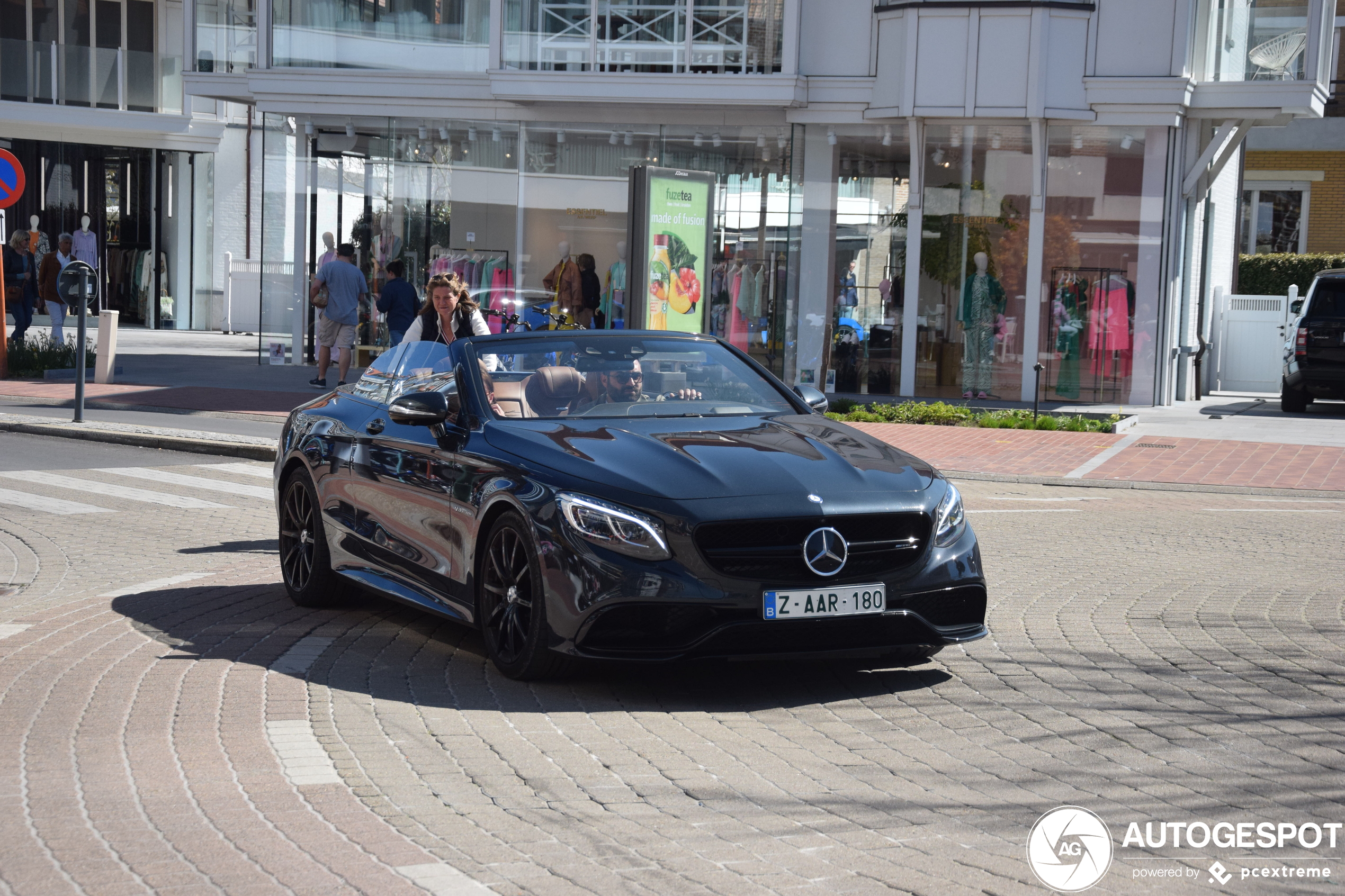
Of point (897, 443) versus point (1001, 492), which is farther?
point (897, 443)

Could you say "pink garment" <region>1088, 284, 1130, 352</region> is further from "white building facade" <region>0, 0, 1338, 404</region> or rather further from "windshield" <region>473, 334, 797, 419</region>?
"windshield" <region>473, 334, 797, 419</region>

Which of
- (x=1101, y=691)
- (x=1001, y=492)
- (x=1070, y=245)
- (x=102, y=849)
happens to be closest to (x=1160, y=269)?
(x=1070, y=245)

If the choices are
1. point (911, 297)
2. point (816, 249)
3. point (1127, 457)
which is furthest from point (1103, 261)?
point (1127, 457)

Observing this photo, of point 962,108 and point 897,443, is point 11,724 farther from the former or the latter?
point 962,108

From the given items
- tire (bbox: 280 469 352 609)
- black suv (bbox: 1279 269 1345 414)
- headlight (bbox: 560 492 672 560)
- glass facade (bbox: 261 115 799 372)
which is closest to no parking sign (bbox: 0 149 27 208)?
glass facade (bbox: 261 115 799 372)

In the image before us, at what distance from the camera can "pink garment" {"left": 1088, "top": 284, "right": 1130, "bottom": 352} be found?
22.7 m

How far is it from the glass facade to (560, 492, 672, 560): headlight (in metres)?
17.1

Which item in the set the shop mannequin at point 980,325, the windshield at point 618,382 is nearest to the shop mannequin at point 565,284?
the shop mannequin at point 980,325

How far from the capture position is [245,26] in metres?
26.6

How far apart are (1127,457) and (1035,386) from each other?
14.0 feet

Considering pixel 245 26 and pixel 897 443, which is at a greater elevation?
pixel 245 26

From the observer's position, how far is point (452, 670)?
680 cm

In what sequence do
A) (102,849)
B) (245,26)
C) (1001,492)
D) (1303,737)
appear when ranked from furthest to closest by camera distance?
1. (245,26)
2. (1001,492)
3. (1303,737)
4. (102,849)

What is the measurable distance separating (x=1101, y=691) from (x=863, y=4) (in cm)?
1826
